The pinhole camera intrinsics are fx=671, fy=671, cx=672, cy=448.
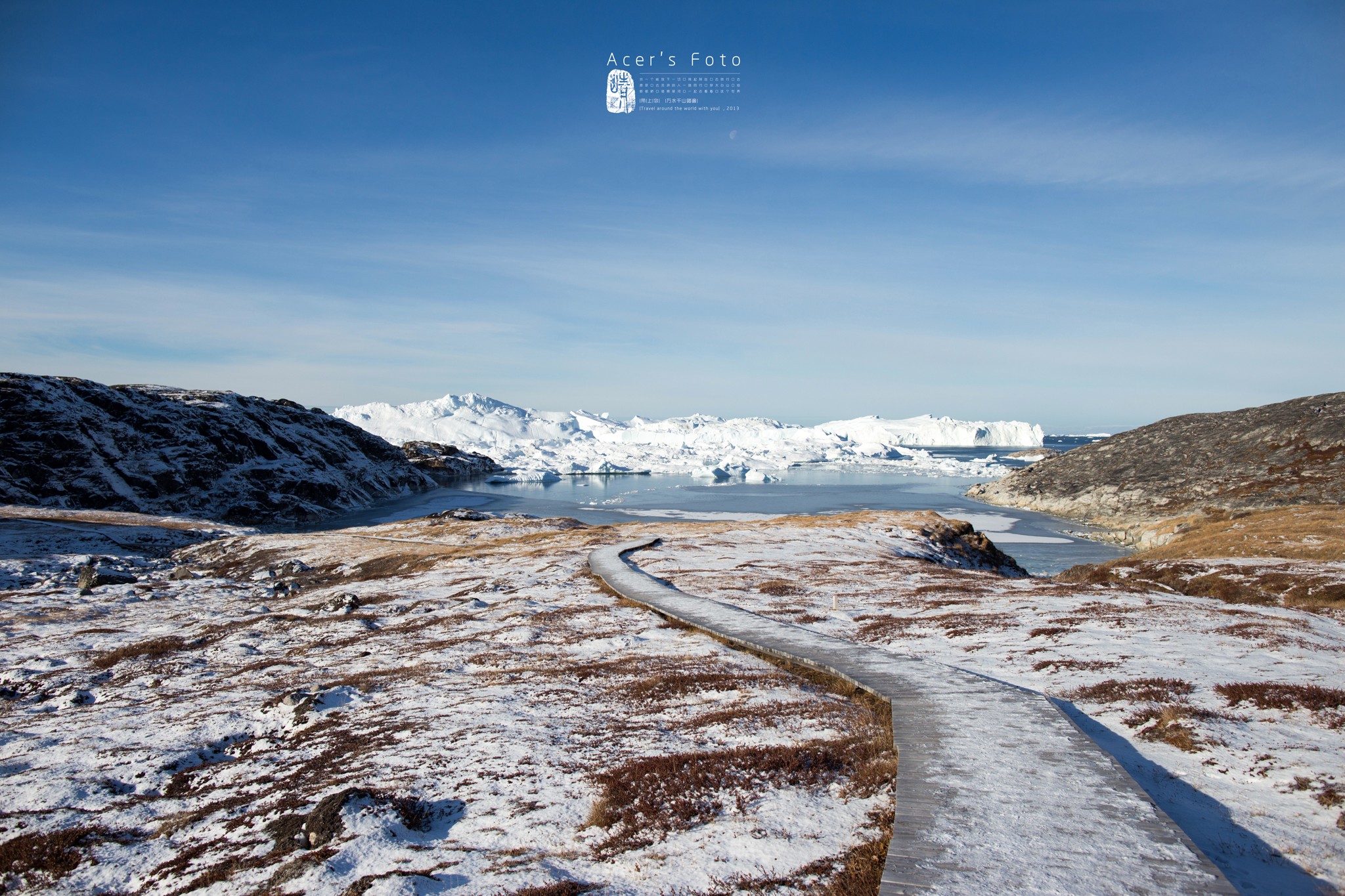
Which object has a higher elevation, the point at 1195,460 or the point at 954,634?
the point at 1195,460

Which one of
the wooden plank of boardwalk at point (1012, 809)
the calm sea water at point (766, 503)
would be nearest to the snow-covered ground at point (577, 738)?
the wooden plank of boardwalk at point (1012, 809)

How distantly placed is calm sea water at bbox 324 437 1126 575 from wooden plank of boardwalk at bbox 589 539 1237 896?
2028 inches

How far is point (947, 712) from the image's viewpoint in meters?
12.1

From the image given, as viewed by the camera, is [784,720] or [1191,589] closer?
[784,720]

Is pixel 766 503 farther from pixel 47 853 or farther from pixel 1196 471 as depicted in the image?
pixel 47 853

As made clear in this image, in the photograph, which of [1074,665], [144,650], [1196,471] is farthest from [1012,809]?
[1196,471]

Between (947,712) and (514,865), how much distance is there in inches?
309

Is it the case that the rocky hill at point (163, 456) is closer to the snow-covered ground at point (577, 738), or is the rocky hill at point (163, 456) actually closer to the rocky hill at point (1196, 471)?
the snow-covered ground at point (577, 738)

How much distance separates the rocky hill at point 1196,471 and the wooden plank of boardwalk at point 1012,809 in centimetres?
6629

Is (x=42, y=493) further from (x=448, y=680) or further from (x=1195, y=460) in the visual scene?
(x=1195, y=460)

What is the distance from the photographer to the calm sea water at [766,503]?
7631 centimetres

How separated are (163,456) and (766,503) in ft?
323

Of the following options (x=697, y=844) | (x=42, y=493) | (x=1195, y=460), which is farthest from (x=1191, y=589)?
(x=42, y=493)

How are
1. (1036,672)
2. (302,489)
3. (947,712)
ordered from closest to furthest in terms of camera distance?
(947,712), (1036,672), (302,489)
